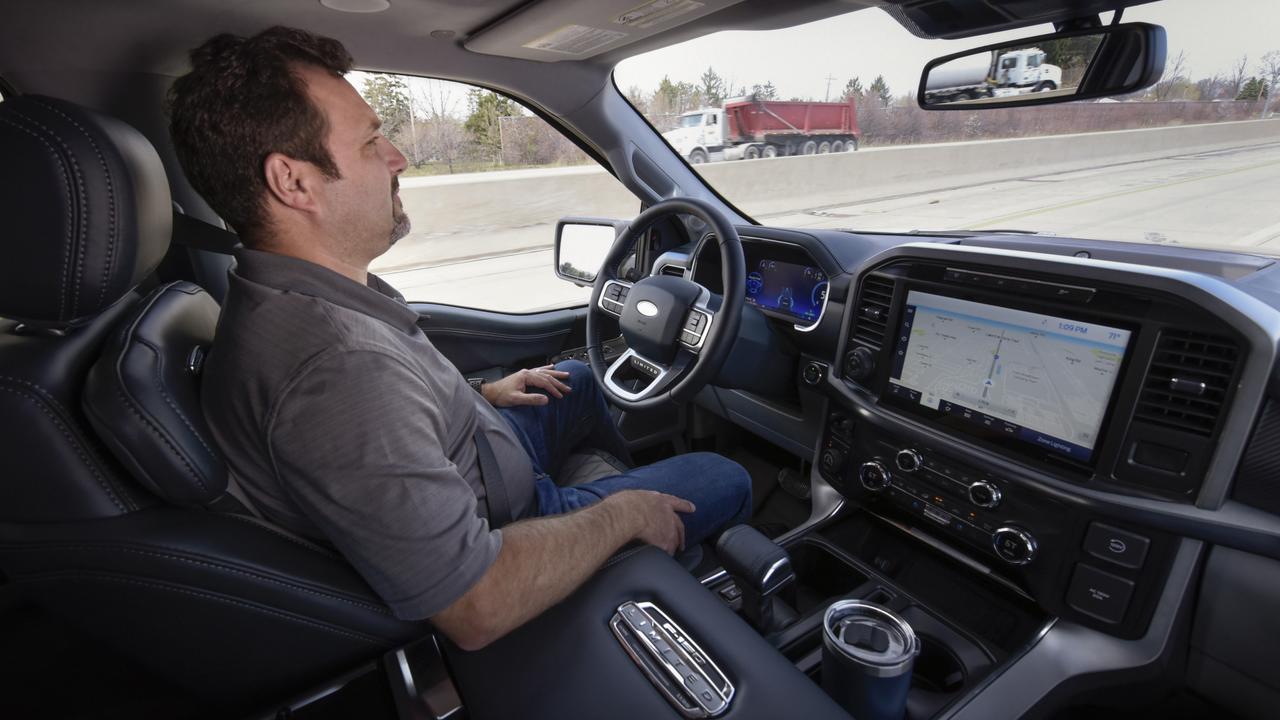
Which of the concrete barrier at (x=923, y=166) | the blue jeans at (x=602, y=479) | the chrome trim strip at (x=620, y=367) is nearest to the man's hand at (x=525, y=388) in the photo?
the blue jeans at (x=602, y=479)

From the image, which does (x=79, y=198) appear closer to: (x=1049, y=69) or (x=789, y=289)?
(x=789, y=289)

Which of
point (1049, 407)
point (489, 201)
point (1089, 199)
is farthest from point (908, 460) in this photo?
point (489, 201)

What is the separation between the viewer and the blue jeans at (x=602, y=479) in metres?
1.66

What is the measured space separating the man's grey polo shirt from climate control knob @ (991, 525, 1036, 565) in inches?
47.0

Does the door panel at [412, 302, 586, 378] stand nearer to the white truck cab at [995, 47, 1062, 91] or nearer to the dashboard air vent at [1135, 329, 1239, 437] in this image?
the white truck cab at [995, 47, 1062, 91]

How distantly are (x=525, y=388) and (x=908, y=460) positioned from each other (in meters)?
1.18

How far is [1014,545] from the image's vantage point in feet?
4.91

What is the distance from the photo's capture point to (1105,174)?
2969 millimetres

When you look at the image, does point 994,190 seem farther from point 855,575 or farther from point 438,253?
point 438,253

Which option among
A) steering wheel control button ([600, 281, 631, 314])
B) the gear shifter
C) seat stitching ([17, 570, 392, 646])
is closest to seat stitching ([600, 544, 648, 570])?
the gear shifter

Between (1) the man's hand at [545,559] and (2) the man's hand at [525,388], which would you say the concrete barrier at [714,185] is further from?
(1) the man's hand at [545,559]

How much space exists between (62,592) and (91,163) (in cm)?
66

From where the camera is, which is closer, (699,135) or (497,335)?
(497,335)

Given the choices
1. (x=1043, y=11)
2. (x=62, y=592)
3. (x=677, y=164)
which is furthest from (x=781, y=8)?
(x=62, y=592)
